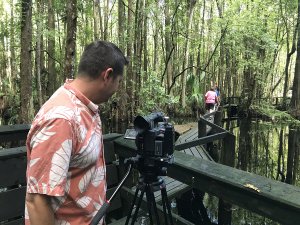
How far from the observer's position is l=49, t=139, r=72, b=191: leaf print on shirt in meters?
1.34

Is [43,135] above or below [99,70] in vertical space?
below

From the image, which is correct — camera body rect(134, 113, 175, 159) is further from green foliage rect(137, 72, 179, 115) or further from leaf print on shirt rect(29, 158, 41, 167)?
green foliage rect(137, 72, 179, 115)

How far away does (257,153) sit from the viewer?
39.9ft

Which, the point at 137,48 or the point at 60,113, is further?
the point at 137,48

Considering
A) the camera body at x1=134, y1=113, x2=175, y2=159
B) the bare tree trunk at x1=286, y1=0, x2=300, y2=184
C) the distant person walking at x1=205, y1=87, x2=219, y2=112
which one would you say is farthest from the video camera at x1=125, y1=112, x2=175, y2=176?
the distant person walking at x1=205, y1=87, x2=219, y2=112

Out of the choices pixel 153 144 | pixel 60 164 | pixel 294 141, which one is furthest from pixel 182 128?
pixel 60 164

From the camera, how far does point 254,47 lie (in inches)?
928

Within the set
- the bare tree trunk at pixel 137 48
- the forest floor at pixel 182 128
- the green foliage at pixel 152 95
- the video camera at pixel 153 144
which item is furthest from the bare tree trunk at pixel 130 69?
Answer: the video camera at pixel 153 144

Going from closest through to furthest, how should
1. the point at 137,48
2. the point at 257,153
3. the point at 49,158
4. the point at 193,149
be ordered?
the point at 49,158, the point at 193,149, the point at 257,153, the point at 137,48

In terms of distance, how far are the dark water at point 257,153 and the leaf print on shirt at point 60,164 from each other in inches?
221

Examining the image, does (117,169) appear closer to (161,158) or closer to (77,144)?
(161,158)

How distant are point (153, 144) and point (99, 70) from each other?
0.44 metres

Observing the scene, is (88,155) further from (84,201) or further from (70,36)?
(70,36)

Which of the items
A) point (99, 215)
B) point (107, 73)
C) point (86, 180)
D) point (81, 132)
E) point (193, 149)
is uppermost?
point (107, 73)
